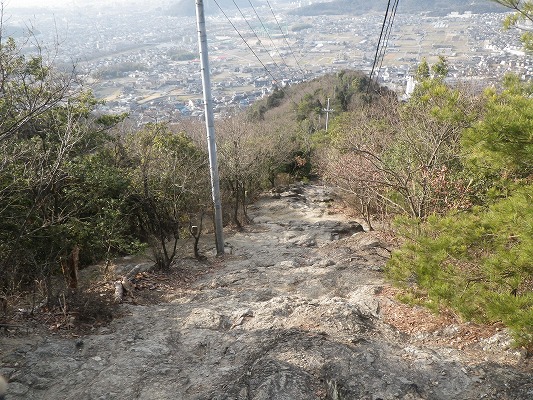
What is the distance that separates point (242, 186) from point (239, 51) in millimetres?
75515

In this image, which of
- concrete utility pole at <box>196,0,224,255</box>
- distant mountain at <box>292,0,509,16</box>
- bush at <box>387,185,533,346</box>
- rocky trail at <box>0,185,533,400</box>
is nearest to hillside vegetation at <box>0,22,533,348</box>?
bush at <box>387,185,533,346</box>

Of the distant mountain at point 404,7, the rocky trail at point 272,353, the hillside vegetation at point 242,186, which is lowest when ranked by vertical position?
the rocky trail at point 272,353

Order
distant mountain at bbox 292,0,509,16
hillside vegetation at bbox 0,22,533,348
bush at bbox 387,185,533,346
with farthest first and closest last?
distant mountain at bbox 292,0,509,16 < hillside vegetation at bbox 0,22,533,348 < bush at bbox 387,185,533,346

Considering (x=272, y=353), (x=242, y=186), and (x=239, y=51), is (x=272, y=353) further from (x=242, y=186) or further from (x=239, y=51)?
(x=239, y=51)

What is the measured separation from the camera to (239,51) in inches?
3418

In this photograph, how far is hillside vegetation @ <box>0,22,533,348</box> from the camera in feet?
14.8

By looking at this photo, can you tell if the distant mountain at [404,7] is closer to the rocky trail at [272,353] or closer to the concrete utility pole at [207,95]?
the concrete utility pole at [207,95]

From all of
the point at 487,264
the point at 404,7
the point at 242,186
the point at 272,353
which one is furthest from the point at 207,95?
the point at 404,7

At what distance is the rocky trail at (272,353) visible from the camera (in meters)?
4.94

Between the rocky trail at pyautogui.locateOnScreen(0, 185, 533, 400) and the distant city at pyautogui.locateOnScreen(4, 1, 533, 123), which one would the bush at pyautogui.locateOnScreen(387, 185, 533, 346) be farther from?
the distant city at pyautogui.locateOnScreen(4, 1, 533, 123)

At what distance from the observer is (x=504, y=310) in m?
4.21

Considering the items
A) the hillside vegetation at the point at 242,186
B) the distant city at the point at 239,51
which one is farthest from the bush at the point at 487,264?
the distant city at the point at 239,51

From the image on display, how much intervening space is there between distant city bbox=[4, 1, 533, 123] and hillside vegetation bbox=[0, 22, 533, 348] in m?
5.14

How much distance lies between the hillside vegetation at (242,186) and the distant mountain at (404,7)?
62374mm
